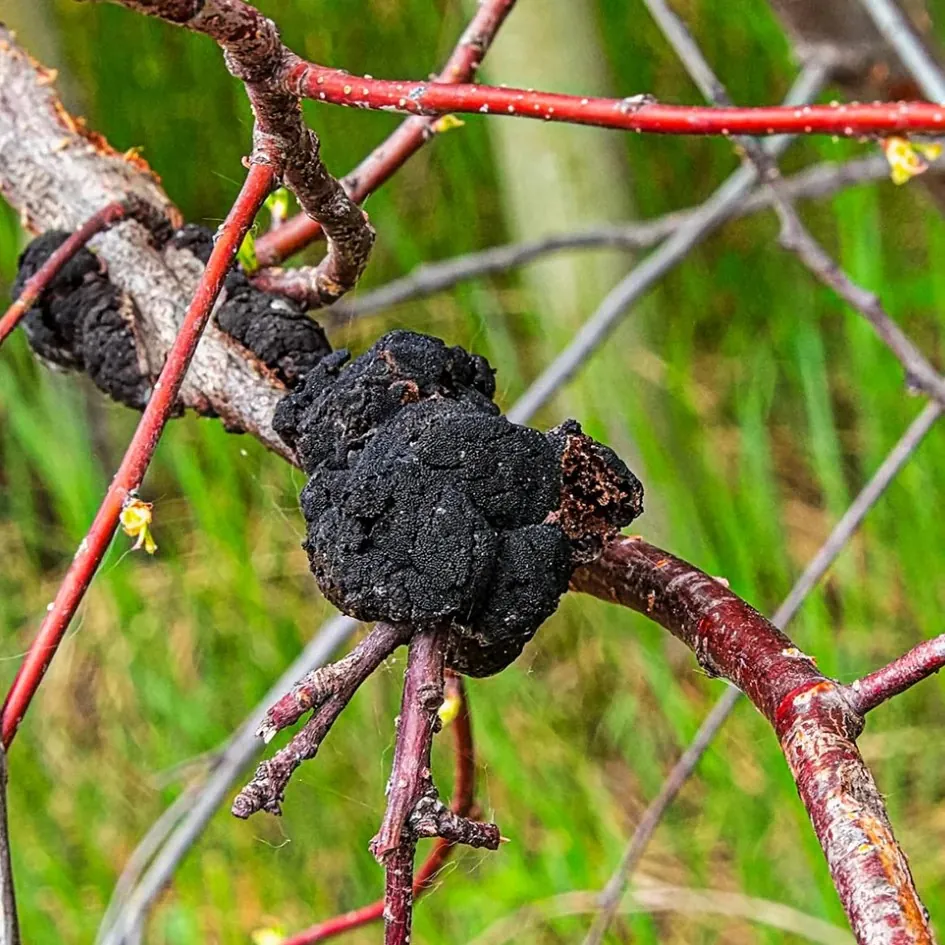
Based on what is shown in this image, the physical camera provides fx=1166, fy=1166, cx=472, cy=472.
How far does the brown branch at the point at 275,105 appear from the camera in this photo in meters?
0.29

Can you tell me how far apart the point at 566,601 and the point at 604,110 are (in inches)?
50.7

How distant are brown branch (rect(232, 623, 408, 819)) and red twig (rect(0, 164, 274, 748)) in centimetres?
7

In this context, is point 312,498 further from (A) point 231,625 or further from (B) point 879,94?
(A) point 231,625

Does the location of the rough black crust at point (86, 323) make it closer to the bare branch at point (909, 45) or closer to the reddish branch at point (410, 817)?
the reddish branch at point (410, 817)

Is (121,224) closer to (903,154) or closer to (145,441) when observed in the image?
(145,441)

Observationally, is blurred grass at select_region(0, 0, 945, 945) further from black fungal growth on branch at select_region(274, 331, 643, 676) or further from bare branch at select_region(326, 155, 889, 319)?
black fungal growth on branch at select_region(274, 331, 643, 676)

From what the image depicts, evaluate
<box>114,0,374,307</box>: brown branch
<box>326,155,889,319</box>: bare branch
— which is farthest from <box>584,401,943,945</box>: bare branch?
<box>114,0,374,307</box>: brown branch

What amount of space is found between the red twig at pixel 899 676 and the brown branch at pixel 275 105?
0.72 ft

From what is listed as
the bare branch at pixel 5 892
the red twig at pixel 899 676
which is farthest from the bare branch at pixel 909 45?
the bare branch at pixel 5 892

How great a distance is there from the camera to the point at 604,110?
1.06 feet

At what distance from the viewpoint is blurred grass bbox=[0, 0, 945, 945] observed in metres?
1.30

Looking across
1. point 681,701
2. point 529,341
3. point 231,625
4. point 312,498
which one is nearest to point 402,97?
point 312,498

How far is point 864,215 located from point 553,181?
38 centimetres

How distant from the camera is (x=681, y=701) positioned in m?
1.28
